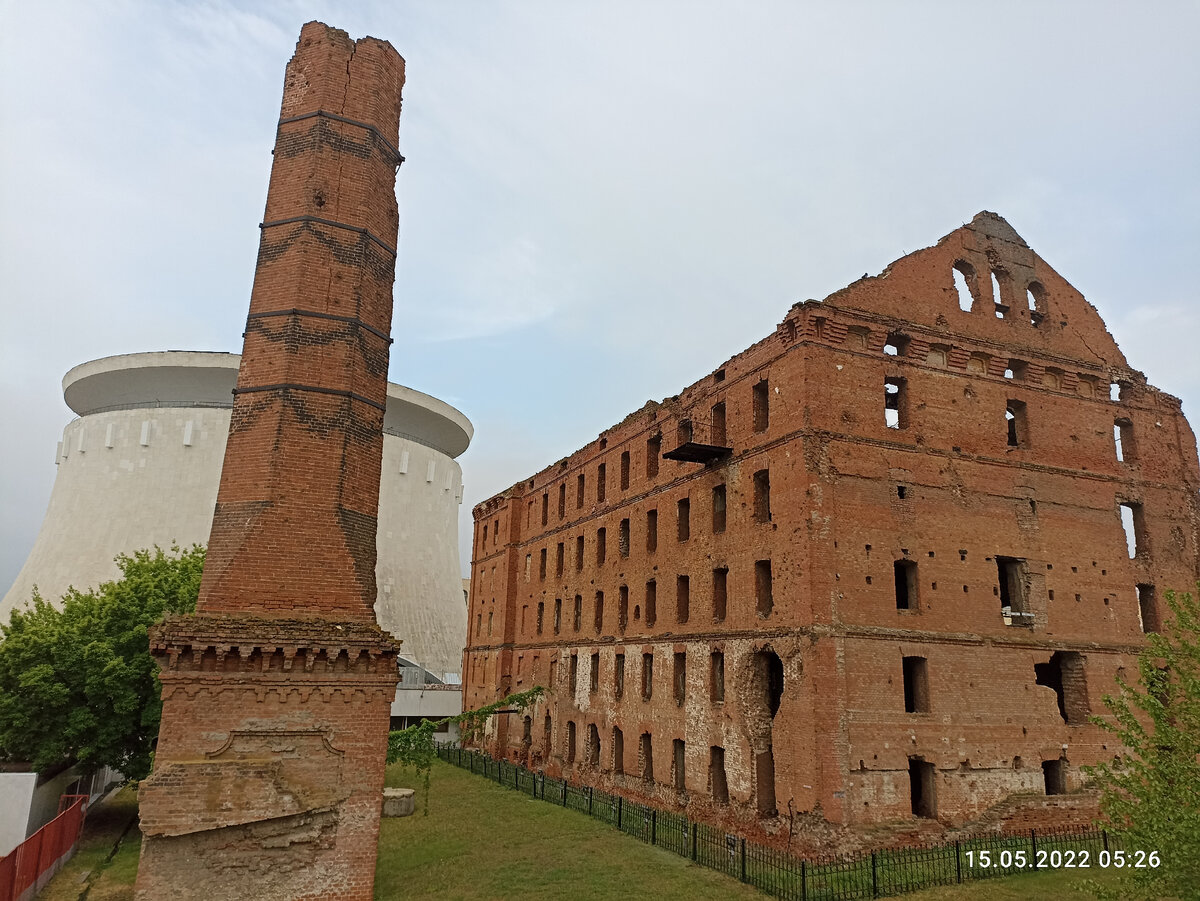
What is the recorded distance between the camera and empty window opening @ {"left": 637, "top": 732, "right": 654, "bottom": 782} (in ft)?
82.3

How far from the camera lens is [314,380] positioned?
13.5m

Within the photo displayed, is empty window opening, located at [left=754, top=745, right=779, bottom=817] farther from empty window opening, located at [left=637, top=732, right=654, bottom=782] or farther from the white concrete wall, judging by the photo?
the white concrete wall

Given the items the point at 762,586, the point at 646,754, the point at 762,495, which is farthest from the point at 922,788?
the point at 646,754

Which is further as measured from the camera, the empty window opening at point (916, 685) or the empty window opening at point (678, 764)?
the empty window opening at point (678, 764)

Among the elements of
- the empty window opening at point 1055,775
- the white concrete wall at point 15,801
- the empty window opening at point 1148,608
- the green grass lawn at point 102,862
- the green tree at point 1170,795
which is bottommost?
the green grass lawn at point 102,862

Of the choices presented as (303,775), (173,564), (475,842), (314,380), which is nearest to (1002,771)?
(475,842)

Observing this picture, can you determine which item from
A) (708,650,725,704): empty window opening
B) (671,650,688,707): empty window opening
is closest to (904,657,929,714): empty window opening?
(708,650,725,704): empty window opening

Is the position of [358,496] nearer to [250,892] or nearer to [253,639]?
[253,639]

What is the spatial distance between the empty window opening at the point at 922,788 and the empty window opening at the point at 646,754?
8.42 metres

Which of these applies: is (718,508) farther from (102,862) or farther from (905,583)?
(102,862)

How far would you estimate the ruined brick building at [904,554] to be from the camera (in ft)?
62.8

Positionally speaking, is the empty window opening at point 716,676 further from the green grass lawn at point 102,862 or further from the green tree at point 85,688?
the green tree at point 85,688

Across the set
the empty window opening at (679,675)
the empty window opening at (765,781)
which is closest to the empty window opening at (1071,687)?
the empty window opening at (765,781)

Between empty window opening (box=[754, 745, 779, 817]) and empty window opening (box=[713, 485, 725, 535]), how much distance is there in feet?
20.8
